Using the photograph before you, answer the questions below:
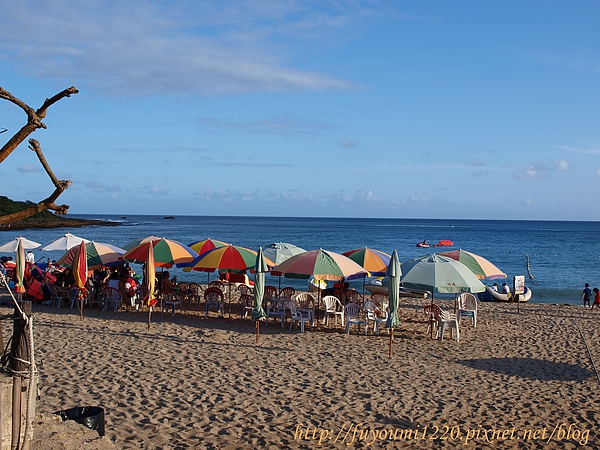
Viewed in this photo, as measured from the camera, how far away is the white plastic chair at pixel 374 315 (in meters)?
12.6

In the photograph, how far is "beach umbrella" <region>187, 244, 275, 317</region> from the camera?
45.3 ft

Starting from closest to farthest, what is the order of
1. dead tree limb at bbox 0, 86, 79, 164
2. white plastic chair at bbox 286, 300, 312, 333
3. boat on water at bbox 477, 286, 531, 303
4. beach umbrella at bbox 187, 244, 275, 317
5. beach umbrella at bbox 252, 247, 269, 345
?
dead tree limb at bbox 0, 86, 79, 164
beach umbrella at bbox 252, 247, 269, 345
white plastic chair at bbox 286, 300, 312, 333
beach umbrella at bbox 187, 244, 275, 317
boat on water at bbox 477, 286, 531, 303

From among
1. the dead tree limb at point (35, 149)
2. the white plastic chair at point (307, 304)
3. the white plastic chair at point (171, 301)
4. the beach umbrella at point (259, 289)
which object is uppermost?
the dead tree limb at point (35, 149)

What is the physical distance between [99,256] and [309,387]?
889cm

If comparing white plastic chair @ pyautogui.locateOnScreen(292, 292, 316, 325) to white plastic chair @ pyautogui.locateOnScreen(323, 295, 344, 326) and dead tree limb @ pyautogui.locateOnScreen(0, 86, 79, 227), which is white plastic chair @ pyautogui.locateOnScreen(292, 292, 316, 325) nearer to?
white plastic chair @ pyautogui.locateOnScreen(323, 295, 344, 326)

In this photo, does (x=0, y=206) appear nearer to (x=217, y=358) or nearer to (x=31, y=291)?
(x=31, y=291)

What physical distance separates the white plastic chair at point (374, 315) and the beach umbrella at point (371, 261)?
1.22 m

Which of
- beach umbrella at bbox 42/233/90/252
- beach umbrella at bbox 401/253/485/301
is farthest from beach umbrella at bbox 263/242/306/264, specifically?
beach umbrella at bbox 42/233/90/252

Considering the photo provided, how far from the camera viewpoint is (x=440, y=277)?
39.3 feet

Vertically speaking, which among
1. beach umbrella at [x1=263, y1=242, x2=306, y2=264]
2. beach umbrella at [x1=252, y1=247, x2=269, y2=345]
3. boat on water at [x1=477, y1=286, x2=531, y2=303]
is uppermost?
beach umbrella at [x1=263, y1=242, x2=306, y2=264]

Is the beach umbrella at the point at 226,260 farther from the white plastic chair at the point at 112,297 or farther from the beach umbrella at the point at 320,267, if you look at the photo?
the white plastic chair at the point at 112,297

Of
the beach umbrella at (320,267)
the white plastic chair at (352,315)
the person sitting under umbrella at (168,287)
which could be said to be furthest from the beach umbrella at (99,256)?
the white plastic chair at (352,315)

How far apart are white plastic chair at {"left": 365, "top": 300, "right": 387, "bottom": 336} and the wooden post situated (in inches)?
342

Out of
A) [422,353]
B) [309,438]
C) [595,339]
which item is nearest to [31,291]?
[422,353]
